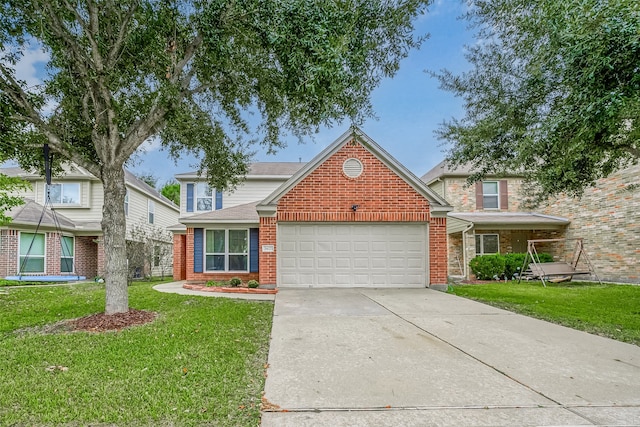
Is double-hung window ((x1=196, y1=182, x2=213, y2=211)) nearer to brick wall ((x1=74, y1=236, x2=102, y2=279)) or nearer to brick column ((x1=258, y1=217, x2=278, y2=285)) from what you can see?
brick wall ((x1=74, y1=236, x2=102, y2=279))

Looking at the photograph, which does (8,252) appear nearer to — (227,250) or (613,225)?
(227,250)

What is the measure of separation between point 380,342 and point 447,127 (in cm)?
655

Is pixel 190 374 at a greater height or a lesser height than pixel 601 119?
lesser

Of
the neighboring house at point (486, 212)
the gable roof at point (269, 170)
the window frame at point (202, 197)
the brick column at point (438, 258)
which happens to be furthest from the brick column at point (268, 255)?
the neighboring house at point (486, 212)

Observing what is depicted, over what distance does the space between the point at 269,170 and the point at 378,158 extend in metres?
9.04

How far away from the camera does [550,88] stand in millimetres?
6977

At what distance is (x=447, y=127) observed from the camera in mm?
9562

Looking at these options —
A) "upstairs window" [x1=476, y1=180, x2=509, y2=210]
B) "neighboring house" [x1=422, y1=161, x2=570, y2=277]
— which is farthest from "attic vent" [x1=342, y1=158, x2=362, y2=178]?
"upstairs window" [x1=476, y1=180, x2=509, y2=210]

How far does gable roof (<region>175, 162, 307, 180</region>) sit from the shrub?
963 centimetres

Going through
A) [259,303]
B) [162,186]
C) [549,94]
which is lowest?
[259,303]

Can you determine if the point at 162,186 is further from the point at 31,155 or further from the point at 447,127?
the point at 447,127

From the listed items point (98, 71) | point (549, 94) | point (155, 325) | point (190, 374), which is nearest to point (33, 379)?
point (190, 374)

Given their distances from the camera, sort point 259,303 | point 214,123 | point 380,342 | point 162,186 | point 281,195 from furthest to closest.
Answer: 1. point 162,186
2. point 281,195
3. point 214,123
4. point 259,303
5. point 380,342

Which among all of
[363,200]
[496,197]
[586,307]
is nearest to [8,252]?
[363,200]
